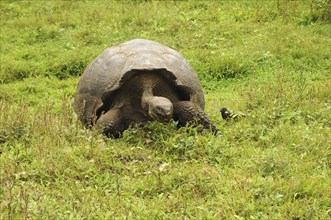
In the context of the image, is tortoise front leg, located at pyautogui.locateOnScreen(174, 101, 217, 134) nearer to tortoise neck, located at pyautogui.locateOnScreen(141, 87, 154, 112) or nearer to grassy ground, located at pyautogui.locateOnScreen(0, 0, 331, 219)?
grassy ground, located at pyautogui.locateOnScreen(0, 0, 331, 219)

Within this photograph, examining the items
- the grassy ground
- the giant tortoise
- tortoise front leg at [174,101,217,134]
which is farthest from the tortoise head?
tortoise front leg at [174,101,217,134]

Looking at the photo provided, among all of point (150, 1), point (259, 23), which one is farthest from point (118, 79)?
point (150, 1)

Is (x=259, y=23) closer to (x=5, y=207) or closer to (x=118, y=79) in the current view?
(x=118, y=79)

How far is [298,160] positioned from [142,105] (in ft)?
4.87

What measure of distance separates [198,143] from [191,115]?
0.53 m

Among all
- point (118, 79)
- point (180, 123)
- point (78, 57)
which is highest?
point (118, 79)

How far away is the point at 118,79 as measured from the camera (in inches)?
201

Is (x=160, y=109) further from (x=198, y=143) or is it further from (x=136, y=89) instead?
(x=136, y=89)

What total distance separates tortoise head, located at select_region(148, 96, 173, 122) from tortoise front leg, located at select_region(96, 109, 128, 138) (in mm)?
401

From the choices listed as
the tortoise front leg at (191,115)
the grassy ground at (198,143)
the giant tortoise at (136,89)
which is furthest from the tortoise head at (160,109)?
the tortoise front leg at (191,115)

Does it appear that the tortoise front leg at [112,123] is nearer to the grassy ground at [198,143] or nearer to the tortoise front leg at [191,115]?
the grassy ground at [198,143]

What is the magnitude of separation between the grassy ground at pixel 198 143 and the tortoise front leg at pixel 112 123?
0.75 ft

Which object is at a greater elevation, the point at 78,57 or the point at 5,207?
the point at 5,207

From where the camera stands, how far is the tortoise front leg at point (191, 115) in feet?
16.7
